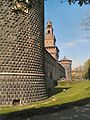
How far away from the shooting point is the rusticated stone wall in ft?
66.1

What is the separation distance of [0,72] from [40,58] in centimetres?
439

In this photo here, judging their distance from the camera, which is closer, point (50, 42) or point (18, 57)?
point (18, 57)

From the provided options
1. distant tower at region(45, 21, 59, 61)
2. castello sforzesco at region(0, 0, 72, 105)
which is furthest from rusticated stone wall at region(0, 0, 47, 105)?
distant tower at region(45, 21, 59, 61)

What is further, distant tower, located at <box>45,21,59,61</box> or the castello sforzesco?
distant tower, located at <box>45,21,59,61</box>

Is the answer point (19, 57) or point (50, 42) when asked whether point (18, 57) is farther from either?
point (50, 42)

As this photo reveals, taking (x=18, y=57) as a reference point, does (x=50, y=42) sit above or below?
above

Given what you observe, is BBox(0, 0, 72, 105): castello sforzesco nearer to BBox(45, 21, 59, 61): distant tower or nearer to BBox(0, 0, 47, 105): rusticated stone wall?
BBox(0, 0, 47, 105): rusticated stone wall

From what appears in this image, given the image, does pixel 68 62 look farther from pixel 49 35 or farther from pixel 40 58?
pixel 40 58

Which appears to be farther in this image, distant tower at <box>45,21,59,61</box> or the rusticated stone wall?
distant tower at <box>45,21,59,61</box>

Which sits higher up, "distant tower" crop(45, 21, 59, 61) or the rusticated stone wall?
"distant tower" crop(45, 21, 59, 61)

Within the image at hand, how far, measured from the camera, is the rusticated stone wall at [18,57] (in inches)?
794

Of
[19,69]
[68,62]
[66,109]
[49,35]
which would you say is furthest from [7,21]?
[68,62]

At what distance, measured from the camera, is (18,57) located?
2073 cm

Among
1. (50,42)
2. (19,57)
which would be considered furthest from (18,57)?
(50,42)
